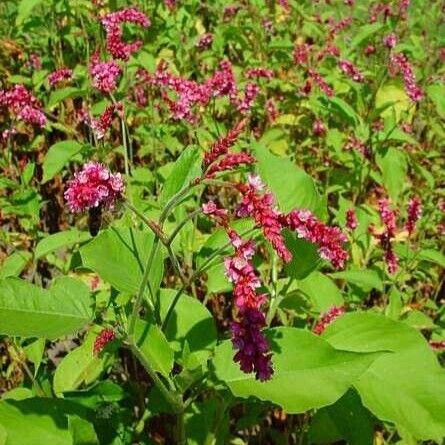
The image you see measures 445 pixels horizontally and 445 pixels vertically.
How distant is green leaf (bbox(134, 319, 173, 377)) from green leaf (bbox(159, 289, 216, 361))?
0.62 feet

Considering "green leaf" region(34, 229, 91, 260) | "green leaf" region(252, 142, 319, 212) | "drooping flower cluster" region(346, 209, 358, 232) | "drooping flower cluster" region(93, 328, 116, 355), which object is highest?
"green leaf" region(252, 142, 319, 212)

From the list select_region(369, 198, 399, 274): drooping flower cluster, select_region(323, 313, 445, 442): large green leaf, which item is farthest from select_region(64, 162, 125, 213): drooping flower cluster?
select_region(369, 198, 399, 274): drooping flower cluster

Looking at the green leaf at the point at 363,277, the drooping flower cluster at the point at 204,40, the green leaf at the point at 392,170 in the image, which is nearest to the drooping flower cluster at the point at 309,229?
the green leaf at the point at 363,277

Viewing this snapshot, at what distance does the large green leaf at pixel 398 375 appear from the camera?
141cm

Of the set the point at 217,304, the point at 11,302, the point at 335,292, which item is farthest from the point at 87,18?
the point at 11,302

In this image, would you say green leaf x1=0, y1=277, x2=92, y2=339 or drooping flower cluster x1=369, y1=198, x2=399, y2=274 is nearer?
green leaf x1=0, y1=277, x2=92, y2=339

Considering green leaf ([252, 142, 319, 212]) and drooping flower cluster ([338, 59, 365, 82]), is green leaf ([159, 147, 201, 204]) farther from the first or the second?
drooping flower cluster ([338, 59, 365, 82])

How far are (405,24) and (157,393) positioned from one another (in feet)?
18.1

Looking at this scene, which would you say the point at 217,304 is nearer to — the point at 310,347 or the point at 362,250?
the point at 362,250

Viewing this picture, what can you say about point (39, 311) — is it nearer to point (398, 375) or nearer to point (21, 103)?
point (398, 375)

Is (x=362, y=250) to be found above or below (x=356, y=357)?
below

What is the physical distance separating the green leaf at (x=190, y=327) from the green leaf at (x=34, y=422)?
36 centimetres

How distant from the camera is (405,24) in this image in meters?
6.34

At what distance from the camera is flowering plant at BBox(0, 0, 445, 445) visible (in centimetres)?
138
